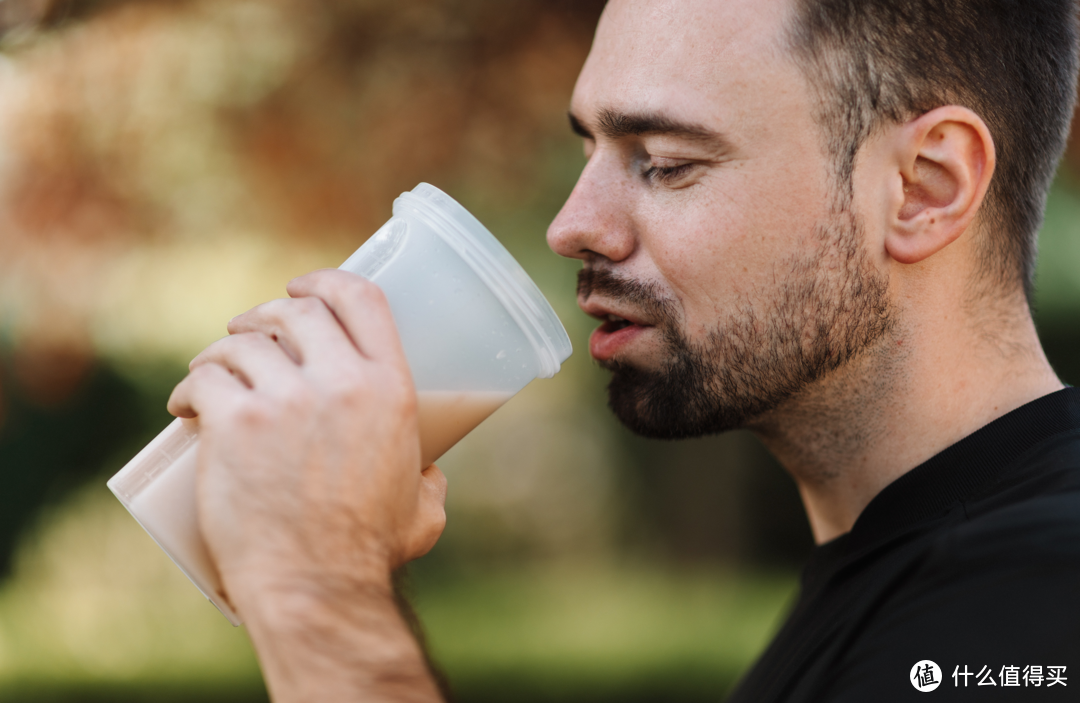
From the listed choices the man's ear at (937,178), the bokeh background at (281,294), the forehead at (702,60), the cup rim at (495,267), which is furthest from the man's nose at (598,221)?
the bokeh background at (281,294)

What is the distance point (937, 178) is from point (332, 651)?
Result: 95 cm

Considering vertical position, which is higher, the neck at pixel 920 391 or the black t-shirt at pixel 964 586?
the neck at pixel 920 391

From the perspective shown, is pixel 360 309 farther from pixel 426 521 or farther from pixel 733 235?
pixel 733 235

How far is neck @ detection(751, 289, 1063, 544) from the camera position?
3.65 feet

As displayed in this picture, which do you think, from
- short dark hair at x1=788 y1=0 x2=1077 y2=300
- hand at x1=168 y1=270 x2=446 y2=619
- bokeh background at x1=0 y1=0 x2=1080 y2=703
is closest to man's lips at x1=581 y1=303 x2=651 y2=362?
short dark hair at x1=788 y1=0 x2=1077 y2=300

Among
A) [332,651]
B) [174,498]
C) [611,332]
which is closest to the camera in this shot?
[332,651]

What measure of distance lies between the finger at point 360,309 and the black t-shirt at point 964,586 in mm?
573

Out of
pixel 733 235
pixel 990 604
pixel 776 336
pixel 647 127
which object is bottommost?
pixel 990 604

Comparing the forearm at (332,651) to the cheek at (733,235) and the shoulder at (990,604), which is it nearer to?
the shoulder at (990,604)

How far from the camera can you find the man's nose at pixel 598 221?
3.72 feet

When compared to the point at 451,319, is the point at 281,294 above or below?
above

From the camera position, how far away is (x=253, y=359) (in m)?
0.79

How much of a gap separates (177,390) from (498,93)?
9.03 ft

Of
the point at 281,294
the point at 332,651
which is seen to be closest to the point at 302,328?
the point at 332,651
